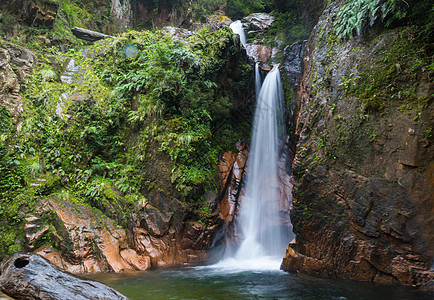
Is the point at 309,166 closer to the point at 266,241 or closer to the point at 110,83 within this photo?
the point at 266,241

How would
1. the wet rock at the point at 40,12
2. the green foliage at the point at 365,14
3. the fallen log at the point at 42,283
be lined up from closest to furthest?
1. the fallen log at the point at 42,283
2. the green foliage at the point at 365,14
3. the wet rock at the point at 40,12

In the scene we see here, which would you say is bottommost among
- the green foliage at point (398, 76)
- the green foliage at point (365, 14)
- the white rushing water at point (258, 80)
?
the green foliage at point (398, 76)

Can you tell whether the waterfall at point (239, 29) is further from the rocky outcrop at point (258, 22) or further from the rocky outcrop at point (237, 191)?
the rocky outcrop at point (237, 191)

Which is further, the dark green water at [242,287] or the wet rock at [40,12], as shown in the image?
the wet rock at [40,12]

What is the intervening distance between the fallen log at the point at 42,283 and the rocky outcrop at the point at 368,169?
16.1 ft

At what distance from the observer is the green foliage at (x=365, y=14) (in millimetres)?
5477

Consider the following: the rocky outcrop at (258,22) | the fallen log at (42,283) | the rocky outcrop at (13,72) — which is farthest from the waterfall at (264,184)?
the rocky outcrop at (13,72)

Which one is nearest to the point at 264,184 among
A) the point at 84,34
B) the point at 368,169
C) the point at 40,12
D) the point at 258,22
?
the point at 368,169

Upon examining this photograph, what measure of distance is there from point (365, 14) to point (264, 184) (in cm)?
649

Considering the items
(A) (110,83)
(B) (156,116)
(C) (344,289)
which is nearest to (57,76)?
(A) (110,83)

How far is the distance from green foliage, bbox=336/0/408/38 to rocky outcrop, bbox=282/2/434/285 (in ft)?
1.01

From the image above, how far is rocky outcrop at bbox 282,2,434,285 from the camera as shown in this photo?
4.98 meters

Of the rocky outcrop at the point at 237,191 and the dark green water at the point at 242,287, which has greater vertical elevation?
the rocky outcrop at the point at 237,191

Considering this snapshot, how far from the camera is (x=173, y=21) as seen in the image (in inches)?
691
